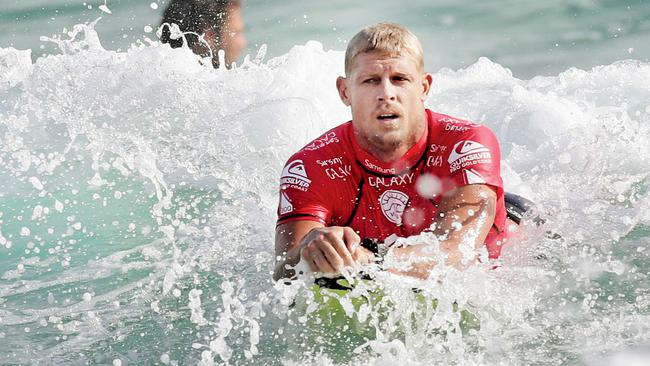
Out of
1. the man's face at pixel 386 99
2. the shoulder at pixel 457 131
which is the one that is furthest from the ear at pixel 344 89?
the shoulder at pixel 457 131

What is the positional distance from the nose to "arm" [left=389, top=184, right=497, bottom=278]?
54 centimetres

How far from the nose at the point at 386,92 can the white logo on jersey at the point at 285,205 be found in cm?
68

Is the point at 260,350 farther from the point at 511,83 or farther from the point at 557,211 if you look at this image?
the point at 511,83

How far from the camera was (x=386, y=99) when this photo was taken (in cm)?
411

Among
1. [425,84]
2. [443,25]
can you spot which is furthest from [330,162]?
[443,25]

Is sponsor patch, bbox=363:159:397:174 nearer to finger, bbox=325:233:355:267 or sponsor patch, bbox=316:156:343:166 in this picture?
sponsor patch, bbox=316:156:343:166

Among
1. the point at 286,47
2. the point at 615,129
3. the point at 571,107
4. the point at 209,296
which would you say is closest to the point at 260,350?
the point at 209,296

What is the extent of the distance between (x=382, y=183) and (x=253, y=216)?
1.87m

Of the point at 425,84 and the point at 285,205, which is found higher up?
the point at 425,84

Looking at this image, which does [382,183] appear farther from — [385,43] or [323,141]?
[385,43]

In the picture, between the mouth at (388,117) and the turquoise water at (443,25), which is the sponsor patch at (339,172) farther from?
the turquoise water at (443,25)

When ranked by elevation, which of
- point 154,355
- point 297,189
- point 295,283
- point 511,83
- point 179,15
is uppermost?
point 179,15

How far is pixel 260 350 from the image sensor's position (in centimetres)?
385

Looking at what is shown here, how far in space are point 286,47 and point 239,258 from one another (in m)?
8.62
